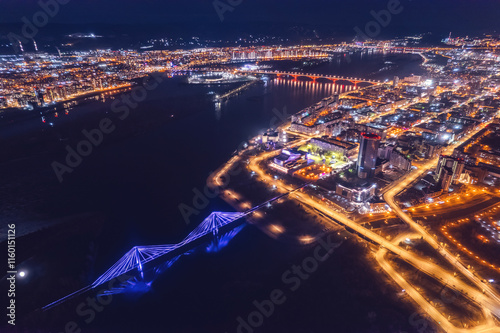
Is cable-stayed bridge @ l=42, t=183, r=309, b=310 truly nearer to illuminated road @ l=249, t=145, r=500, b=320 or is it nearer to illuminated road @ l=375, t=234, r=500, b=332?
illuminated road @ l=249, t=145, r=500, b=320

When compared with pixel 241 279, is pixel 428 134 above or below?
above

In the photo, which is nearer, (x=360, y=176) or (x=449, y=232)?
(x=449, y=232)

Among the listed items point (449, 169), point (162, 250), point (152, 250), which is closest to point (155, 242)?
point (152, 250)

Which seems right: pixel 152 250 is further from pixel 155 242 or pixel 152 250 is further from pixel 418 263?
pixel 418 263

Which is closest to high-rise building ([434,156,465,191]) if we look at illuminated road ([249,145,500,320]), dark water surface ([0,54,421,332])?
illuminated road ([249,145,500,320])

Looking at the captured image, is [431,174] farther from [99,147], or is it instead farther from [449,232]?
[99,147]

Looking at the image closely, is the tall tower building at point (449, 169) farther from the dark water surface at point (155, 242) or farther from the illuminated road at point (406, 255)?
the dark water surface at point (155, 242)

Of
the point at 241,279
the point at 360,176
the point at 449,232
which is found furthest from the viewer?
the point at 360,176

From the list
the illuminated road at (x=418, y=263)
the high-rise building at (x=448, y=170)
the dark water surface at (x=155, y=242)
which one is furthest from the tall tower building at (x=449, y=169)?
the dark water surface at (x=155, y=242)

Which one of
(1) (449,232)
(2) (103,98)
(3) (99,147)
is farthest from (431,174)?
(2) (103,98)
